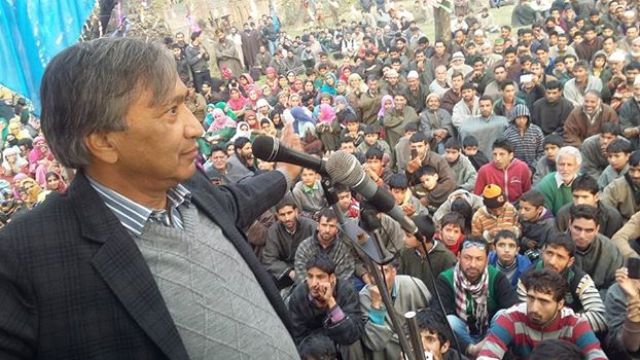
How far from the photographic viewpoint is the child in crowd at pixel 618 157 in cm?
510

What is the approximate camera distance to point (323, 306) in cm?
362

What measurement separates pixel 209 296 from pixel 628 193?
4.43m

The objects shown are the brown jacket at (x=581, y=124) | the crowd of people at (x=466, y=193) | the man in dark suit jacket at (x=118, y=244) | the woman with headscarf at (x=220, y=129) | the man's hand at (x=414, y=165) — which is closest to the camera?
the man in dark suit jacket at (x=118, y=244)

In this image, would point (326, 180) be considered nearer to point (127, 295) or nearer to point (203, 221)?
point (203, 221)

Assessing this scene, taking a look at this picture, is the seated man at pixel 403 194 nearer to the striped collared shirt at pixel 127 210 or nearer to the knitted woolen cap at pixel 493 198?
the knitted woolen cap at pixel 493 198

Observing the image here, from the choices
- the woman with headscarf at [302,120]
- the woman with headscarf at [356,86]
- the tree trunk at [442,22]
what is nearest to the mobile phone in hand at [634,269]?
the woman with headscarf at [302,120]

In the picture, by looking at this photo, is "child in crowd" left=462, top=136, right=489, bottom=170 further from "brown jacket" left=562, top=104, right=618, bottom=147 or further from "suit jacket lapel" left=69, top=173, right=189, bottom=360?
"suit jacket lapel" left=69, top=173, right=189, bottom=360

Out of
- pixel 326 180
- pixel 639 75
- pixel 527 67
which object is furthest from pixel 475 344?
pixel 527 67

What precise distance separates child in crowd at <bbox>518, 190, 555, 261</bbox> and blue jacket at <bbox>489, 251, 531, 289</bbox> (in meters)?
0.30

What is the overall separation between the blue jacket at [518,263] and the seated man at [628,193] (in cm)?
122

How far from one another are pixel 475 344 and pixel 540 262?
0.64m

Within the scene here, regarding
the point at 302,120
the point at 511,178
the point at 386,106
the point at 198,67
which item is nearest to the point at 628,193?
the point at 511,178

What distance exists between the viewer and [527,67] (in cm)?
824

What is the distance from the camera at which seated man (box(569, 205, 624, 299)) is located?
392 centimetres
